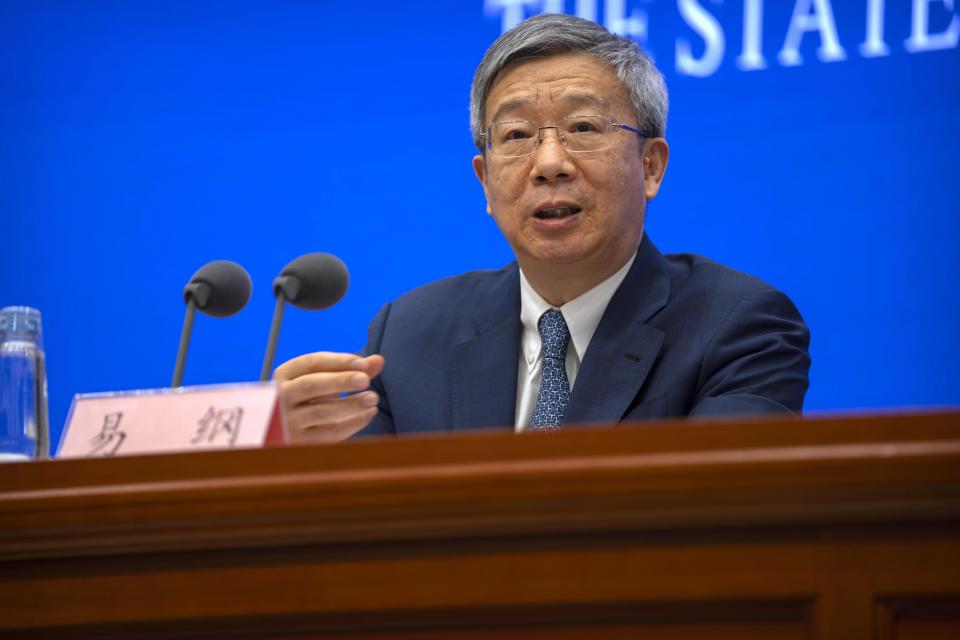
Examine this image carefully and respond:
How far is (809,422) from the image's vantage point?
79cm

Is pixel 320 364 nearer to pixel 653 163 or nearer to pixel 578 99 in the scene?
pixel 578 99

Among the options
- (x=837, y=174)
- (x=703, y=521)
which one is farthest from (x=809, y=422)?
(x=837, y=174)

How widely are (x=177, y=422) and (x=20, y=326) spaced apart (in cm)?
51

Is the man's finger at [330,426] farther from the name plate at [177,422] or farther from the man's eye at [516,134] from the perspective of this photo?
the man's eye at [516,134]

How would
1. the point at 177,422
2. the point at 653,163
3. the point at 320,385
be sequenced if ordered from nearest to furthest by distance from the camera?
the point at 177,422, the point at 320,385, the point at 653,163

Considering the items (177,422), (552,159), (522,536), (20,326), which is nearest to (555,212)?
(552,159)

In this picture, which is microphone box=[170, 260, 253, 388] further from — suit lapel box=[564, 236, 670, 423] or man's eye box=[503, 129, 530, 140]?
man's eye box=[503, 129, 530, 140]

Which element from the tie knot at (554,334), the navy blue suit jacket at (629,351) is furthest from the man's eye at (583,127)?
the tie knot at (554,334)

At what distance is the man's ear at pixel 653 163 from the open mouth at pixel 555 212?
20cm

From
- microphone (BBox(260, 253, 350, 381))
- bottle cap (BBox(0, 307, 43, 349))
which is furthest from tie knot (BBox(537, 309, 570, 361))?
bottle cap (BBox(0, 307, 43, 349))

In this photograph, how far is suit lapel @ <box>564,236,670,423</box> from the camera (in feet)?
5.81

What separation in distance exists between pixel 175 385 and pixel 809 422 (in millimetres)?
837

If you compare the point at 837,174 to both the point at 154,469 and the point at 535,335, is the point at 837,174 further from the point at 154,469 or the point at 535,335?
the point at 154,469

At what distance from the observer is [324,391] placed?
53.4 inches
